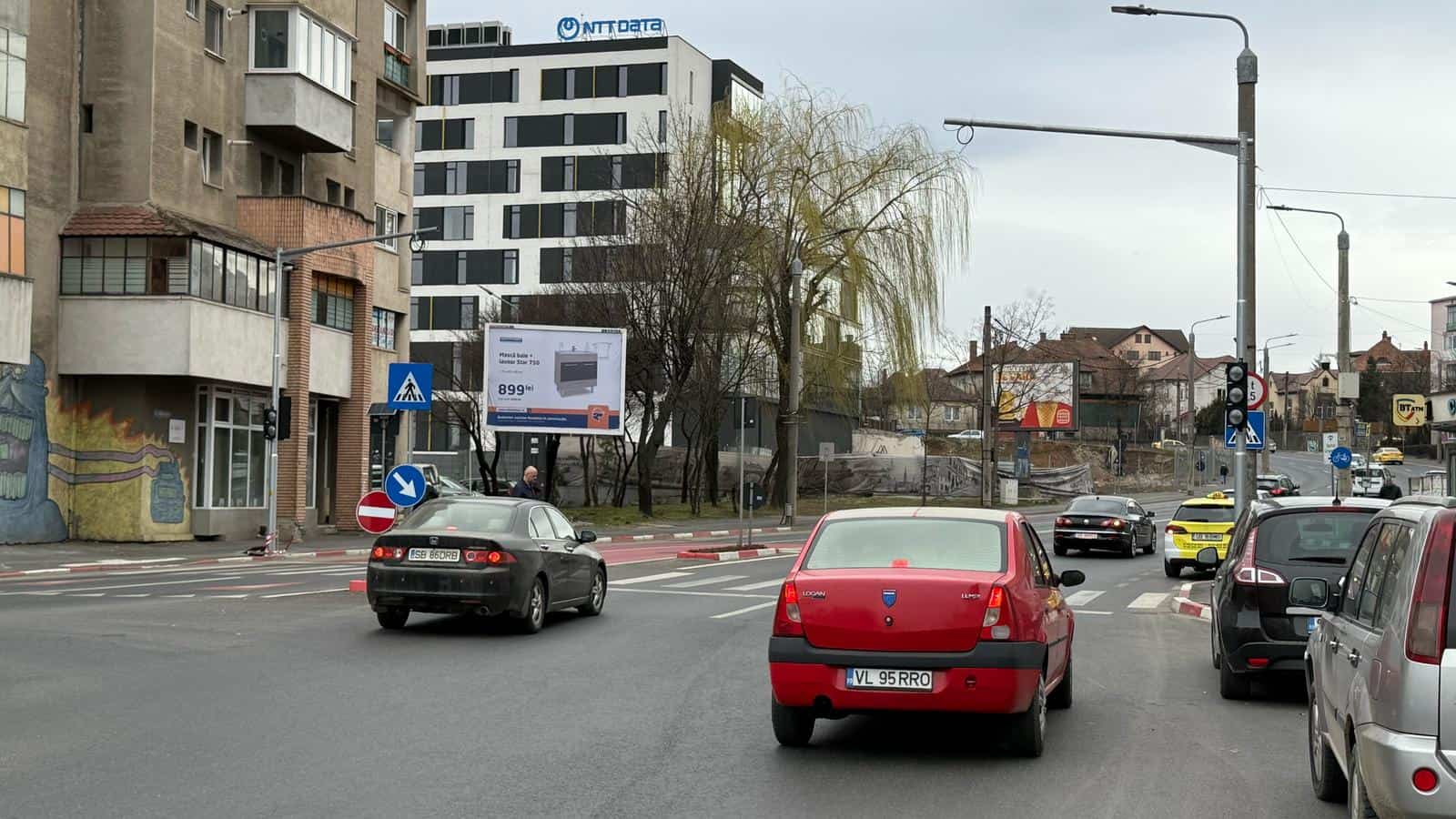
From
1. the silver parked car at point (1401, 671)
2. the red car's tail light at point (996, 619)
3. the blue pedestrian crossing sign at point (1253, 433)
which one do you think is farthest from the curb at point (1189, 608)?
the silver parked car at point (1401, 671)

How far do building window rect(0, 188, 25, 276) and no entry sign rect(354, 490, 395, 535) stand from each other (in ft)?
46.9

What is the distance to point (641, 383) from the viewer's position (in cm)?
5453

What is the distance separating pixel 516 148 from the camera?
85250mm

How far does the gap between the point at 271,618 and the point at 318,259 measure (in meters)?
25.7

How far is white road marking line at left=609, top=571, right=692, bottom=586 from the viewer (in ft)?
83.0

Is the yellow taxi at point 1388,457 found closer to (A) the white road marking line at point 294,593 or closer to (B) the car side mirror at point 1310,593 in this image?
(A) the white road marking line at point 294,593

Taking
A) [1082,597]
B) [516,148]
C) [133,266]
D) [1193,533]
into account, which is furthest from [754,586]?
[516,148]

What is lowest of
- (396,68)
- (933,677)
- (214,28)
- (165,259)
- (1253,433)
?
(933,677)

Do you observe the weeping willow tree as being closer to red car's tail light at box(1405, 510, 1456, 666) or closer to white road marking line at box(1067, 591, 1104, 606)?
white road marking line at box(1067, 591, 1104, 606)

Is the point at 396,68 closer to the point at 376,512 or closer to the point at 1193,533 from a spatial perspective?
the point at 376,512

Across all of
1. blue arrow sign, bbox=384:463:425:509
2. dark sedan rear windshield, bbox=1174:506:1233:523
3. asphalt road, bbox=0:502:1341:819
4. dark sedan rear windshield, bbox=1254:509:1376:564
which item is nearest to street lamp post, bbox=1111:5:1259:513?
asphalt road, bbox=0:502:1341:819

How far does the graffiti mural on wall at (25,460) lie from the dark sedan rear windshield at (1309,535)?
28853mm

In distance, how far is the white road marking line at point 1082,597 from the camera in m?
23.5

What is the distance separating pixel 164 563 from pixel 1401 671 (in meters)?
28.7
